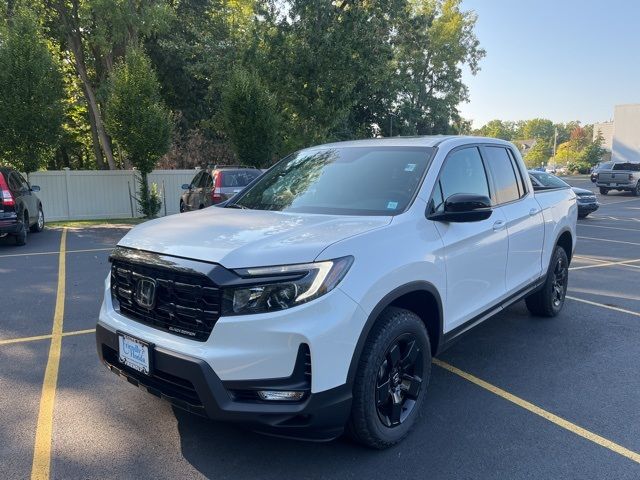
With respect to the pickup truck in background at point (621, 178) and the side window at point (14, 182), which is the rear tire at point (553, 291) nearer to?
the side window at point (14, 182)

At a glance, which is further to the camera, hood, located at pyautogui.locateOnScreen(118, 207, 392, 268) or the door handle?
the door handle

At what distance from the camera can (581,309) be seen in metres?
6.31

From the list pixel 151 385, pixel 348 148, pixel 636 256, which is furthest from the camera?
pixel 636 256

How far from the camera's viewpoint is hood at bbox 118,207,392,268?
105 inches

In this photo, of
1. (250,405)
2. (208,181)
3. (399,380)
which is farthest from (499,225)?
(208,181)

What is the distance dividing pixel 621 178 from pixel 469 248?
97.8ft

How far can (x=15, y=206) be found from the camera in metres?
10.5

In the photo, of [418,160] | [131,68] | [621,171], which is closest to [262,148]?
[131,68]

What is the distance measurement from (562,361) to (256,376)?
3.28m

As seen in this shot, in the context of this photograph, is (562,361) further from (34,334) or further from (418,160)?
(34,334)

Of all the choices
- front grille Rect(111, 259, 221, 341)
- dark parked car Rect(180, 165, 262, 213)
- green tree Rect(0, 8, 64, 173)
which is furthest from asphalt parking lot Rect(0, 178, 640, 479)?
green tree Rect(0, 8, 64, 173)

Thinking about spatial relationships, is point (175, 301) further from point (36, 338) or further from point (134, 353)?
point (36, 338)

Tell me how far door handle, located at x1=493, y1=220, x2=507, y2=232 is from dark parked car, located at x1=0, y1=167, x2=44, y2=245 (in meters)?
9.84

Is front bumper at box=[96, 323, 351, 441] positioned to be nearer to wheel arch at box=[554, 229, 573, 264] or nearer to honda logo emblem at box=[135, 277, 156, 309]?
honda logo emblem at box=[135, 277, 156, 309]
